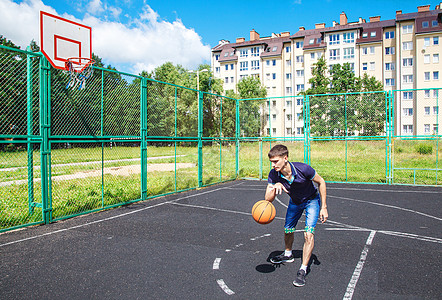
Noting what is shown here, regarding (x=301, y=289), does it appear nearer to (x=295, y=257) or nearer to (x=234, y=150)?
(x=295, y=257)

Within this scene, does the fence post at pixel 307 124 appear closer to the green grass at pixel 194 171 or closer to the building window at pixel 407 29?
the green grass at pixel 194 171

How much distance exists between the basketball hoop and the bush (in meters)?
15.2

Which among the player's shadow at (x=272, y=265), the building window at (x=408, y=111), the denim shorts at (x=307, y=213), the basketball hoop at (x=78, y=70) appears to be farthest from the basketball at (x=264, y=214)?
the building window at (x=408, y=111)

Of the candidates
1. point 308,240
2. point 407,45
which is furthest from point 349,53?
point 308,240

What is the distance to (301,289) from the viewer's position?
450 centimetres

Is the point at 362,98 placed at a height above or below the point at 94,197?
above

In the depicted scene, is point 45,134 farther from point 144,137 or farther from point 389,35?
point 389,35

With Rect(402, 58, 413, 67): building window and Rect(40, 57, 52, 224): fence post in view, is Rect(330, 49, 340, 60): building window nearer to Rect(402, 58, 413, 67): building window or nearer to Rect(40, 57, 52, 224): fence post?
Rect(402, 58, 413, 67): building window

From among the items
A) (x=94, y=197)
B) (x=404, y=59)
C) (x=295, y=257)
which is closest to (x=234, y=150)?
(x=94, y=197)

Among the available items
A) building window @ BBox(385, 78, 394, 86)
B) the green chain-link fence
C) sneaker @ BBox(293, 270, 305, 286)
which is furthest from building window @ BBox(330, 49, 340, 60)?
sneaker @ BBox(293, 270, 305, 286)

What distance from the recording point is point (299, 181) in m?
4.84

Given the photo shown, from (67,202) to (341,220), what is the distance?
23.7ft

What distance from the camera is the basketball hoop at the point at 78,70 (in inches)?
346

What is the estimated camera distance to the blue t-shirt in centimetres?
483
